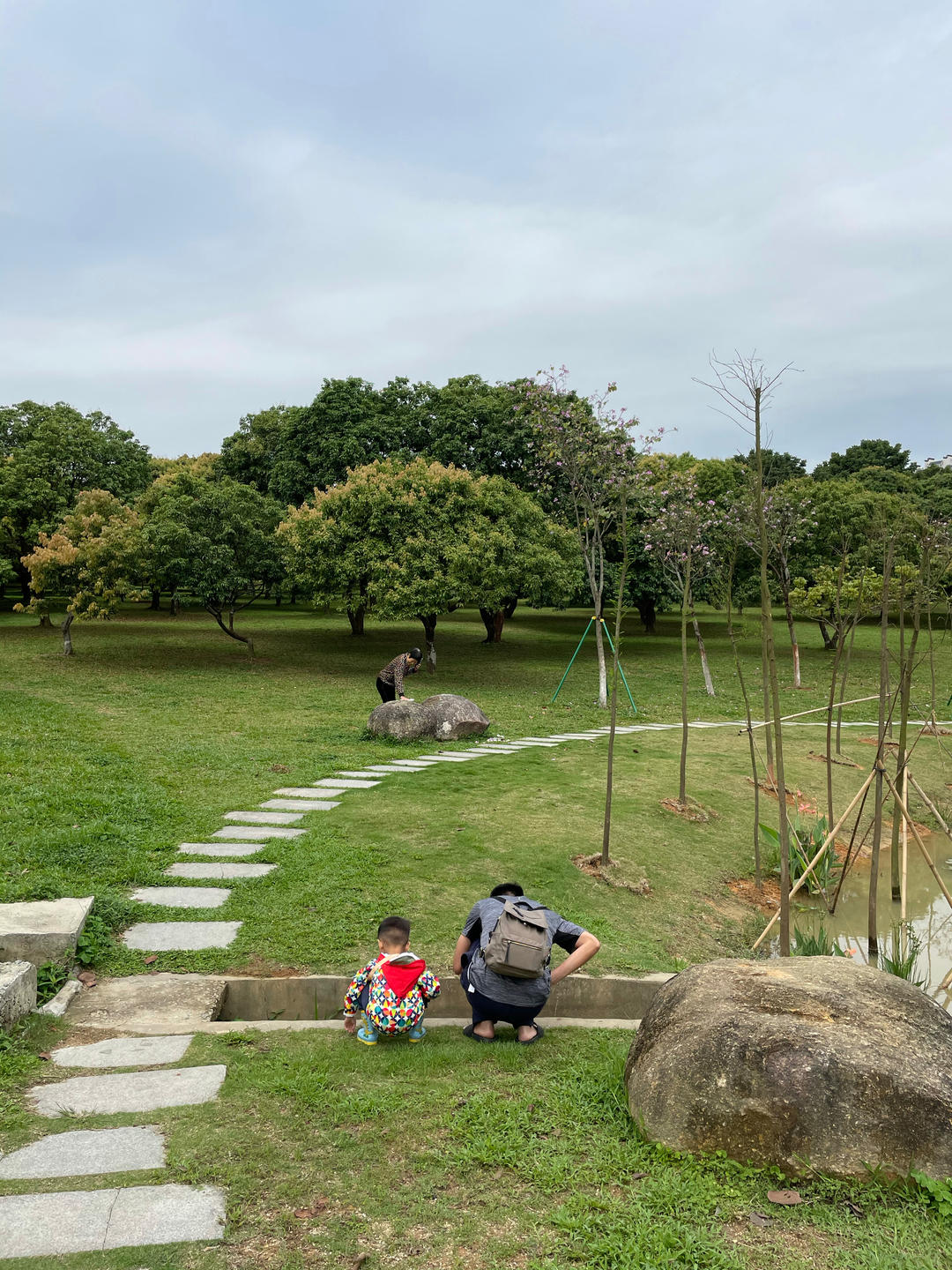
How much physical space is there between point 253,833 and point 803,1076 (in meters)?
6.29

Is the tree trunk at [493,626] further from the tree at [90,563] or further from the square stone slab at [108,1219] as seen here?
the square stone slab at [108,1219]

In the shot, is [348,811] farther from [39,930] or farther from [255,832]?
[39,930]

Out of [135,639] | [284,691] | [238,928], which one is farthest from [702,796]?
[135,639]

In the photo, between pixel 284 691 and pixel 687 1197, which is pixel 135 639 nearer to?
pixel 284 691

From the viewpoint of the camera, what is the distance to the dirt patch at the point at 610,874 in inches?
326

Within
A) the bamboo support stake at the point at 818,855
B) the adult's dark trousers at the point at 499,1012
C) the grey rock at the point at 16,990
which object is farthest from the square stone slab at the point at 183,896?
the bamboo support stake at the point at 818,855

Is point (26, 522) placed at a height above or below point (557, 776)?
above

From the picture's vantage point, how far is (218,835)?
8555 mm

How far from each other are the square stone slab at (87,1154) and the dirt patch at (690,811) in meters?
8.34

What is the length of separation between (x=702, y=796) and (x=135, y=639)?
22.2m

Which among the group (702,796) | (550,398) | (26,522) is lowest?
(702,796)

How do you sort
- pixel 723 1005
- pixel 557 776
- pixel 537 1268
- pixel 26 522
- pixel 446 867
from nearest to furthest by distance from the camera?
pixel 537 1268 < pixel 723 1005 < pixel 446 867 < pixel 557 776 < pixel 26 522

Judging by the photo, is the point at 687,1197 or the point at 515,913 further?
the point at 515,913

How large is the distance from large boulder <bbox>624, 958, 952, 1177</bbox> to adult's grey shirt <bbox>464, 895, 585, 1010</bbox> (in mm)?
879
